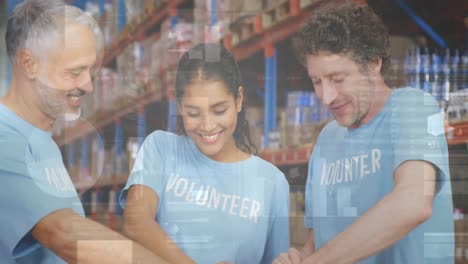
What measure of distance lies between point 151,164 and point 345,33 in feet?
2.88

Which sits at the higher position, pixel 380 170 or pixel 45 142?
pixel 45 142

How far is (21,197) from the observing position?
2293 millimetres

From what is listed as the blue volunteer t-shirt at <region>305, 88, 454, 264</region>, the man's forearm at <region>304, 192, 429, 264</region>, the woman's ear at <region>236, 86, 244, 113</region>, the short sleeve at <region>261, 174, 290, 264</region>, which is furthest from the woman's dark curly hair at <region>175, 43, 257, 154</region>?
the man's forearm at <region>304, 192, 429, 264</region>

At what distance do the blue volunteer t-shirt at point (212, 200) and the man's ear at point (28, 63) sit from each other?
0.49 meters

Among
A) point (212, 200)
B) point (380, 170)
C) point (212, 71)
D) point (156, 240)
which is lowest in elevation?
point (156, 240)

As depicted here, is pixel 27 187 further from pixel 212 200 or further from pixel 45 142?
pixel 212 200

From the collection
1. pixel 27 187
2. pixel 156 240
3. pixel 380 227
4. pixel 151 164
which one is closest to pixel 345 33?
pixel 380 227

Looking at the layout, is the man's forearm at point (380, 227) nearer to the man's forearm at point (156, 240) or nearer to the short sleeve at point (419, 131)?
the short sleeve at point (419, 131)

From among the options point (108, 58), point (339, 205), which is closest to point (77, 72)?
point (108, 58)

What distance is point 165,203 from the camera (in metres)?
2.36

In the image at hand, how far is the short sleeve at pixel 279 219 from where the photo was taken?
7.77ft

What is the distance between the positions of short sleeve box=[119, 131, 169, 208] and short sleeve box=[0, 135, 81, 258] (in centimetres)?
27

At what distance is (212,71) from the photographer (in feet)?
7.73

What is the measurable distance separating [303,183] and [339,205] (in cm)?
16
